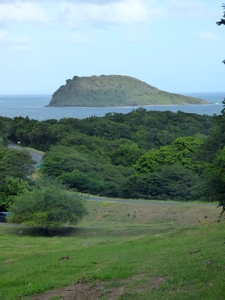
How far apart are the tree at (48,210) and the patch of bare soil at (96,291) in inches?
771

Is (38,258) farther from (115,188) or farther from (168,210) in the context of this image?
(115,188)

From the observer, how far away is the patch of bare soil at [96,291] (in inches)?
381

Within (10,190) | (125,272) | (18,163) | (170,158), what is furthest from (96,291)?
(170,158)

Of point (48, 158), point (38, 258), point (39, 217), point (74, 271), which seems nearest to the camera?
point (74, 271)

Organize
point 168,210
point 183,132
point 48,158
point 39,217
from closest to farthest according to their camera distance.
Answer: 1. point 39,217
2. point 168,210
3. point 48,158
4. point 183,132

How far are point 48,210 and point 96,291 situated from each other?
822 inches

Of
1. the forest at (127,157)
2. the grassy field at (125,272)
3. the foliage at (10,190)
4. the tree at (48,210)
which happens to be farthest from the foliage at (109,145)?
the grassy field at (125,272)

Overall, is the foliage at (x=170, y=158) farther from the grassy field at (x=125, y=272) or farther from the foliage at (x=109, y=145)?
the grassy field at (x=125, y=272)

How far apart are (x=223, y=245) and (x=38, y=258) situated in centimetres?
589

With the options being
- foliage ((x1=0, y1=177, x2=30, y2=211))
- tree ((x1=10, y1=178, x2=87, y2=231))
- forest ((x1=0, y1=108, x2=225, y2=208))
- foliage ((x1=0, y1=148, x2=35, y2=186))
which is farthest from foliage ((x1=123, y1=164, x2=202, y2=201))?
tree ((x1=10, y1=178, x2=87, y2=231))

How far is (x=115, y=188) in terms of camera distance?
2338 inches

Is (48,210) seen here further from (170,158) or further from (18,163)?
(170,158)

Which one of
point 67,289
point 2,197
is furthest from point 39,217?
point 67,289

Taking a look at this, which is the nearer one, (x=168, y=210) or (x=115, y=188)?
(x=168, y=210)
